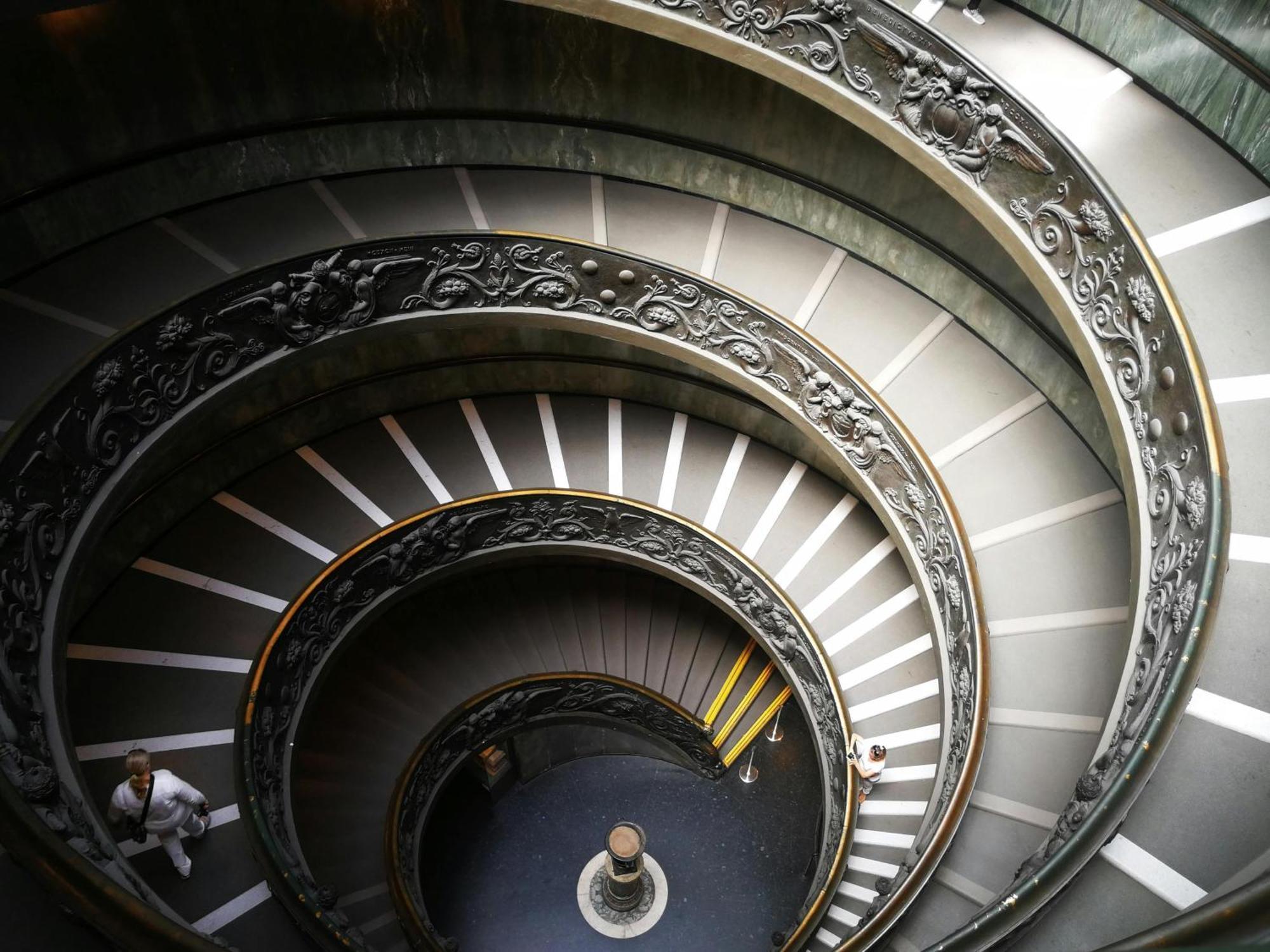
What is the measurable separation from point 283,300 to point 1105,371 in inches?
293

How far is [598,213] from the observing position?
→ 32.2 ft

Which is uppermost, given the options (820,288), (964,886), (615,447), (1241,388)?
(820,288)

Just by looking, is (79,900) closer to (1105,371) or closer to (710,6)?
(1105,371)

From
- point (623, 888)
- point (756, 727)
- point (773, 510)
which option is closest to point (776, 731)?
point (756, 727)

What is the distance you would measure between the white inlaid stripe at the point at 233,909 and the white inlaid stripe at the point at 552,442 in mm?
5484

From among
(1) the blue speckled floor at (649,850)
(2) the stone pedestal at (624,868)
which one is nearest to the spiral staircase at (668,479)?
(1) the blue speckled floor at (649,850)

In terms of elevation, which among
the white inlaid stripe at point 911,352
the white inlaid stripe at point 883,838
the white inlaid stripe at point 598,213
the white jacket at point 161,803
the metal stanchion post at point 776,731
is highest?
the white inlaid stripe at point 598,213

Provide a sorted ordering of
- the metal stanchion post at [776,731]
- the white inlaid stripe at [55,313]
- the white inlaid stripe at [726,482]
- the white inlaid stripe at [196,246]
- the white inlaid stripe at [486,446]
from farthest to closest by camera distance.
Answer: the metal stanchion post at [776,731] < the white inlaid stripe at [486,446] < the white inlaid stripe at [726,482] < the white inlaid stripe at [196,246] < the white inlaid stripe at [55,313]

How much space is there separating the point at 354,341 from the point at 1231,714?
833 cm

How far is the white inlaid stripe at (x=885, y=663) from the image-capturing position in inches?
355

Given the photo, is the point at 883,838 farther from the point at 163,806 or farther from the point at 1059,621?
the point at 163,806

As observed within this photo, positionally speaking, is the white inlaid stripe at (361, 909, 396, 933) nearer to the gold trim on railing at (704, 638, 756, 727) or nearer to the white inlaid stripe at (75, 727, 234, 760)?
the white inlaid stripe at (75, 727, 234, 760)

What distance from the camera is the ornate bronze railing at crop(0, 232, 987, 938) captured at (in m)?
5.88

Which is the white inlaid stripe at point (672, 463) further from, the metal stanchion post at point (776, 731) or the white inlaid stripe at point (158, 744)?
the white inlaid stripe at point (158, 744)
